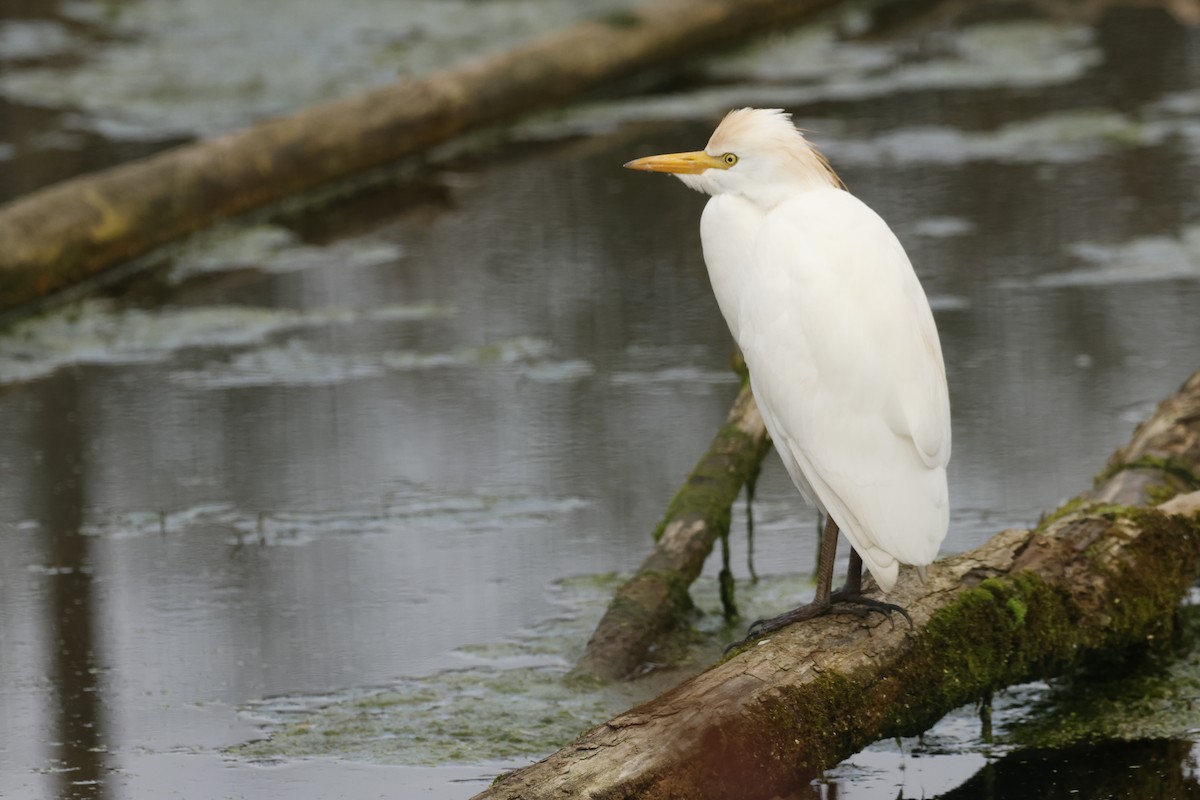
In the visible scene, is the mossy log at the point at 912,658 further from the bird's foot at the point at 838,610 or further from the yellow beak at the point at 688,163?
the yellow beak at the point at 688,163

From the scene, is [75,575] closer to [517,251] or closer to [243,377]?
[243,377]

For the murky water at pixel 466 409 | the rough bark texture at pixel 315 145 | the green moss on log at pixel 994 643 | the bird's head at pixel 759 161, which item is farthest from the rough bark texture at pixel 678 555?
the rough bark texture at pixel 315 145

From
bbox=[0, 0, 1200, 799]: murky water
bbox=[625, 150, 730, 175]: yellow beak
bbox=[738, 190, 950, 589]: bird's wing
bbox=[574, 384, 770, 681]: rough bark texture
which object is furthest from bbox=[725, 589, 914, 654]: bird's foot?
bbox=[625, 150, 730, 175]: yellow beak

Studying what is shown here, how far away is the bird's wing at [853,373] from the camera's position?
356 cm

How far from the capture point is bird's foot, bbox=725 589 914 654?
12.2 ft

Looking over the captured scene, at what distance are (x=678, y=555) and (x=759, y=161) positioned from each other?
3.71 feet

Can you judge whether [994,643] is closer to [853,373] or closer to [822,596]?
[822,596]

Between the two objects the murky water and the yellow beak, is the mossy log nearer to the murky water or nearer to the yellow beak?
the murky water

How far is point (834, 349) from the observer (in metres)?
3.66

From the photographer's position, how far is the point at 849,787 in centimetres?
377

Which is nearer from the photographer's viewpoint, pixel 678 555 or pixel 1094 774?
pixel 1094 774

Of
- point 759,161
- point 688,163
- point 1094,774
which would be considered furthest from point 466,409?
point 1094,774

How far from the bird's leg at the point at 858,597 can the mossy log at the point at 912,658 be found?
0.09ft

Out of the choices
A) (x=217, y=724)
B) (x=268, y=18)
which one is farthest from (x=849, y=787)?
(x=268, y=18)
